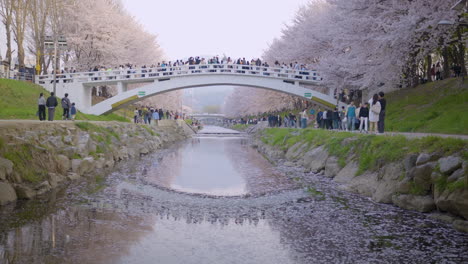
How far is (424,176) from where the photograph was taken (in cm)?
891

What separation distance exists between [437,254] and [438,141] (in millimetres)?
4023

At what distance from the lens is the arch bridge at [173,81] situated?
3734 cm

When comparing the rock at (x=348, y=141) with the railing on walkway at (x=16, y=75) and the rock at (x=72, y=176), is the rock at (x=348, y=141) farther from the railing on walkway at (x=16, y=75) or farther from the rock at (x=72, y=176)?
the railing on walkway at (x=16, y=75)

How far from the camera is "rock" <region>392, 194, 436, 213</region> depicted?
8805mm

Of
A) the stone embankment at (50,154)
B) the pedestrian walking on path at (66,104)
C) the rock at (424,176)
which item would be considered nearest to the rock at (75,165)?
the stone embankment at (50,154)

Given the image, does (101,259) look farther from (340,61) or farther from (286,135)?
(340,61)

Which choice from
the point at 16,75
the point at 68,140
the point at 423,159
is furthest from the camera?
the point at 16,75

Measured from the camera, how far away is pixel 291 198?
11023mm

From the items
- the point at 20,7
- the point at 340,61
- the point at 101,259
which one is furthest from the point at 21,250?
the point at 20,7

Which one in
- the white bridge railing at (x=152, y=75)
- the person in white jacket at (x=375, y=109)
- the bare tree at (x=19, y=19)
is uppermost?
the bare tree at (x=19, y=19)

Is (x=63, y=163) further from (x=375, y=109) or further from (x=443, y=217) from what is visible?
(x=375, y=109)

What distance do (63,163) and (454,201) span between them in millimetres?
11451

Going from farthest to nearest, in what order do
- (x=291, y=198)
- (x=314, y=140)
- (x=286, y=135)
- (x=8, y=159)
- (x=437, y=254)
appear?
(x=286, y=135) < (x=314, y=140) < (x=291, y=198) < (x=8, y=159) < (x=437, y=254)

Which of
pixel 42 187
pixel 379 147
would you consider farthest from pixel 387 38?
pixel 42 187
